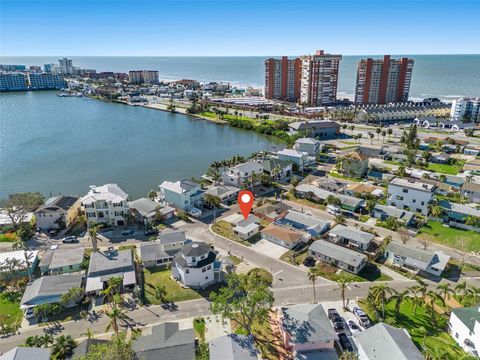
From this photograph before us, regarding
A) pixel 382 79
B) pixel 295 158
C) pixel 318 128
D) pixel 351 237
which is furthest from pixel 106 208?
pixel 382 79

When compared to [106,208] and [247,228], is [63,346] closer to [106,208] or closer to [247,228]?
[106,208]

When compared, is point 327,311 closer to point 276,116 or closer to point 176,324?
point 176,324

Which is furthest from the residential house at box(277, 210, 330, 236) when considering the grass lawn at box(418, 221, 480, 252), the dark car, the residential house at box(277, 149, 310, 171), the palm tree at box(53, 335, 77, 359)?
the palm tree at box(53, 335, 77, 359)

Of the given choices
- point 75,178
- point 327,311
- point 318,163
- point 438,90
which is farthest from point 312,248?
point 438,90

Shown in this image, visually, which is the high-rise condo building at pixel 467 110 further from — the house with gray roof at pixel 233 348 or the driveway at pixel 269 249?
the house with gray roof at pixel 233 348

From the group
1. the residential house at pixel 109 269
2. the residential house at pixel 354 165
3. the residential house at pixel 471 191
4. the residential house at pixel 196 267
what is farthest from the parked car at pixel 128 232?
the residential house at pixel 471 191

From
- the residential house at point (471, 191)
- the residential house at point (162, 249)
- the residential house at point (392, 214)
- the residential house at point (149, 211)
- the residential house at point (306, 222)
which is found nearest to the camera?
the residential house at point (162, 249)
